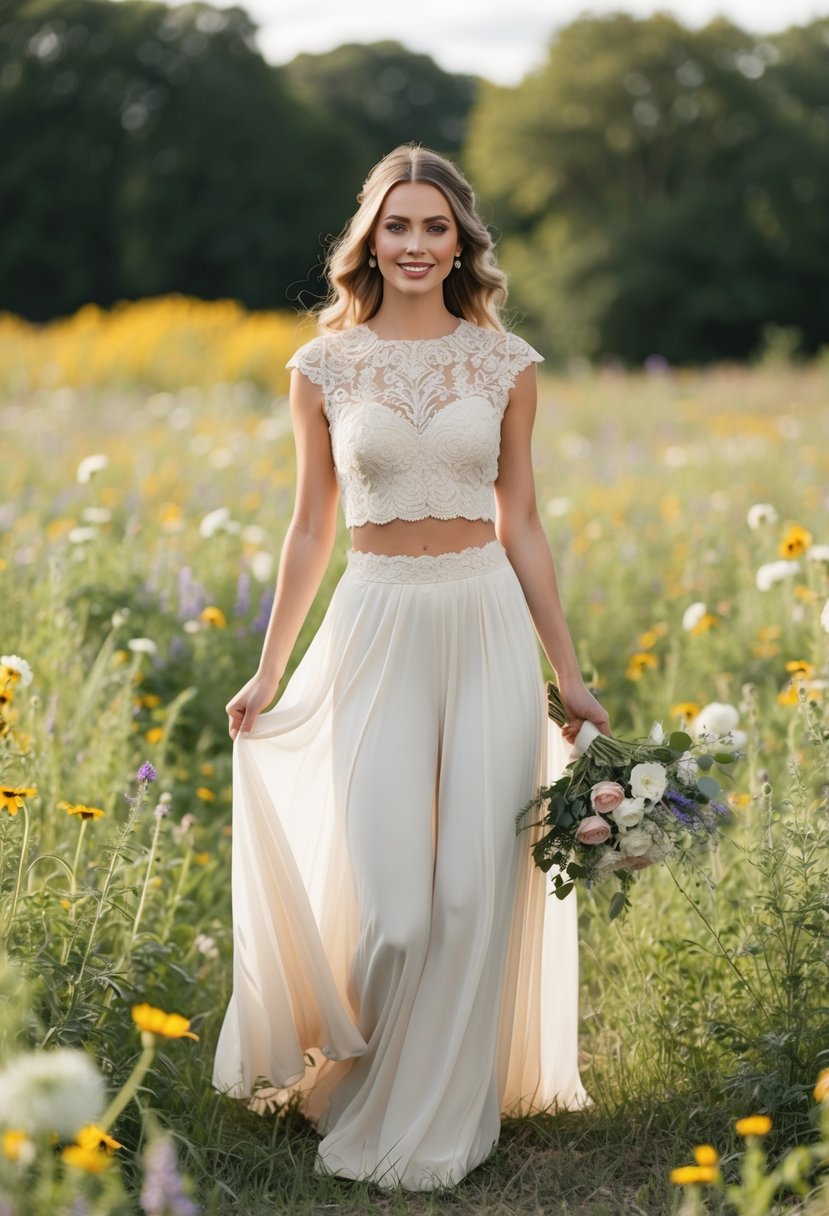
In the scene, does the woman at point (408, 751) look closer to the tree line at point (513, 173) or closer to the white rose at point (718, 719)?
the white rose at point (718, 719)

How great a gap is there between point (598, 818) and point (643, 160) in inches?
1409

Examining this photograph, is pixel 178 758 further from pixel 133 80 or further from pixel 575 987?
pixel 133 80

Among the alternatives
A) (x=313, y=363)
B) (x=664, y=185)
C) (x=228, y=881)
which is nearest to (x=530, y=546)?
(x=313, y=363)

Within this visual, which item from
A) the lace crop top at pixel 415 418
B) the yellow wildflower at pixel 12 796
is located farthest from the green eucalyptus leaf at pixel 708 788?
the yellow wildflower at pixel 12 796

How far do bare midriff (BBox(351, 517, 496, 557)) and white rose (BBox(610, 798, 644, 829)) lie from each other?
72cm

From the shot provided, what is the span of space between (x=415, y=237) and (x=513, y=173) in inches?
1370

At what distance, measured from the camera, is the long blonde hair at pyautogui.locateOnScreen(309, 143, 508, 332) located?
127 inches

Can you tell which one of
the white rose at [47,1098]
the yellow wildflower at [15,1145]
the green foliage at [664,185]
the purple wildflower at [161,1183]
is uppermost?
the green foliage at [664,185]

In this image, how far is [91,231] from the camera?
33375mm

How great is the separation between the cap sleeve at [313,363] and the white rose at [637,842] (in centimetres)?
125

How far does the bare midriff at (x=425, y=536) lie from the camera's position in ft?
10.4

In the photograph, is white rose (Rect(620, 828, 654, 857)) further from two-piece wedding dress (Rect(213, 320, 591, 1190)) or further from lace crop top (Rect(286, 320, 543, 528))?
lace crop top (Rect(286, 320, 543, 528))

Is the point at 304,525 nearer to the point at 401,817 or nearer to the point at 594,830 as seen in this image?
the point at 401,817

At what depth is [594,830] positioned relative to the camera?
2.82 metres
